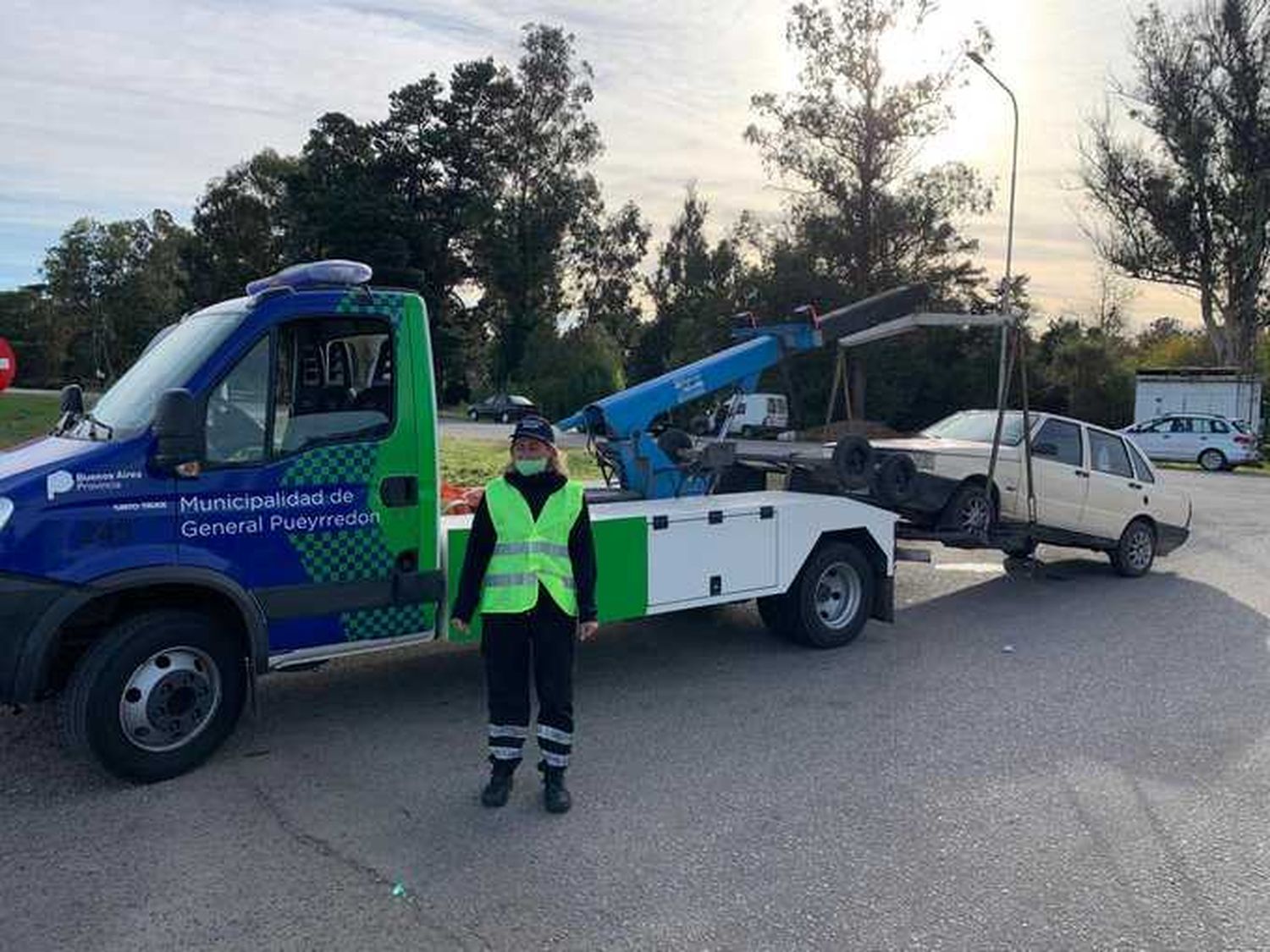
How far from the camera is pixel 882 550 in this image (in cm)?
803

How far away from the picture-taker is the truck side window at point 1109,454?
36.5ft

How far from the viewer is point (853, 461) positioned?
8.46 meters

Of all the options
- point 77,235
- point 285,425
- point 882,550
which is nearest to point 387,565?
point 285,425

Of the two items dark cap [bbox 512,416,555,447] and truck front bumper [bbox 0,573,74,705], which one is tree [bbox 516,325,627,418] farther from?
truck front bumper [bbox 0,573,74,705]

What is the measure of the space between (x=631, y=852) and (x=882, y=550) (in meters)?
4.29

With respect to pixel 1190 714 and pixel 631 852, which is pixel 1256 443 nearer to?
pixel 1190 714

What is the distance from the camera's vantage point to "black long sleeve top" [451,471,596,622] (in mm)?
4758

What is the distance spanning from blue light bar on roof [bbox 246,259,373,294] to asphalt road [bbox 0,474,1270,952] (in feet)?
7.96

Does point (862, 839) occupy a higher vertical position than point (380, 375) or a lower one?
lower

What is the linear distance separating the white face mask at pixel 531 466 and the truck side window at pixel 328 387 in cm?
106

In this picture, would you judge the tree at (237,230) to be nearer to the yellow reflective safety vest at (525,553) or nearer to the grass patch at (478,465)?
the grass patch at (478,465)

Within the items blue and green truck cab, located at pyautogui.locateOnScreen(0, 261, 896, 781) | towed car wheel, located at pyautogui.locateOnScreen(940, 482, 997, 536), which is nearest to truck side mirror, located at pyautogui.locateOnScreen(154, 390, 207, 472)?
blue and green truck cab, located at pyautogui.locateOnScreen(0, 261, 896, 781)

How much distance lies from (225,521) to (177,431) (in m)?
0.52

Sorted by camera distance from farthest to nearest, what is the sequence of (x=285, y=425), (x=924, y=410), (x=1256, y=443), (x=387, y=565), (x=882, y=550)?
(x=924, y=410), (x=1256, y=443), (x=882, y=550), (x=387, y=565), (x=285, y=425)
